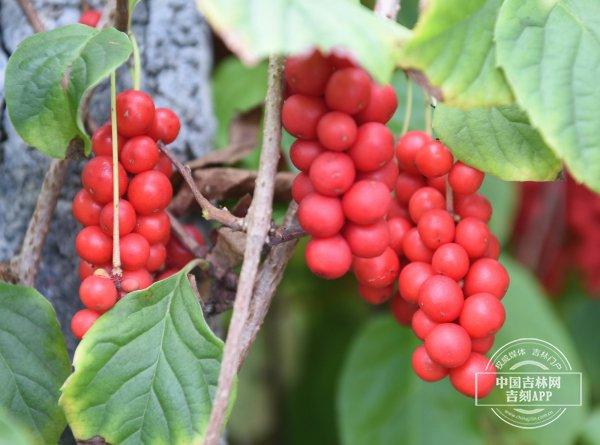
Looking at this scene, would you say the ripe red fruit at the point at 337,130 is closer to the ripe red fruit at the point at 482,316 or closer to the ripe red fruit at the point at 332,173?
the ripe red fruit at the point at 332,173

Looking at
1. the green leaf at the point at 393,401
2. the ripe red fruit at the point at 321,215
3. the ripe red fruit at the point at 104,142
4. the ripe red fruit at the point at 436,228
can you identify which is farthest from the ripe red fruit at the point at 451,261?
the green leaf at the point at 393,401

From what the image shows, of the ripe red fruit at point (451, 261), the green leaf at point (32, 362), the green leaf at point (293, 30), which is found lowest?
the green leaf at point (32, 362)

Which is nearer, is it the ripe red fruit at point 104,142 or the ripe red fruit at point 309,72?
the ripe red fruit at point 309,72

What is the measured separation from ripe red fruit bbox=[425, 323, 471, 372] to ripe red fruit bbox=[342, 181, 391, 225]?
13 centimetres

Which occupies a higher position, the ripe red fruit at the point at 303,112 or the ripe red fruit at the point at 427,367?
the ripe red fruit at the point at 303,112

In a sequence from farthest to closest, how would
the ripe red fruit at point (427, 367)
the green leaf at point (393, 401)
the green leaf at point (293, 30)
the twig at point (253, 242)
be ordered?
the green leaf at point (393, 401)
the ripe red fruit at point (427, 367)
the twig at point (253, 242)
the green leaf at point (293, 30)

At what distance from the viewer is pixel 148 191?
2.45ft

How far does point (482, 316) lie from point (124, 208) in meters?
0.35

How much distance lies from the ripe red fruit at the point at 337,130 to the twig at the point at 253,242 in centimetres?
6

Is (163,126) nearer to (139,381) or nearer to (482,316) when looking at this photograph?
(139,381)

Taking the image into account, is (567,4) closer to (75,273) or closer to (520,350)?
(520,350)

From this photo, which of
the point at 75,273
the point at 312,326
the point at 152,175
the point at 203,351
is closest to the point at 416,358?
the point at 203,351

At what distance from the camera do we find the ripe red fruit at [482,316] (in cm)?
72

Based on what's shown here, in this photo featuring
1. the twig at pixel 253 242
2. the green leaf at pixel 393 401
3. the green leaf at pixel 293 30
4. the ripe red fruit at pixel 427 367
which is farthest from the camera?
the green leaf at pixel 393 401
